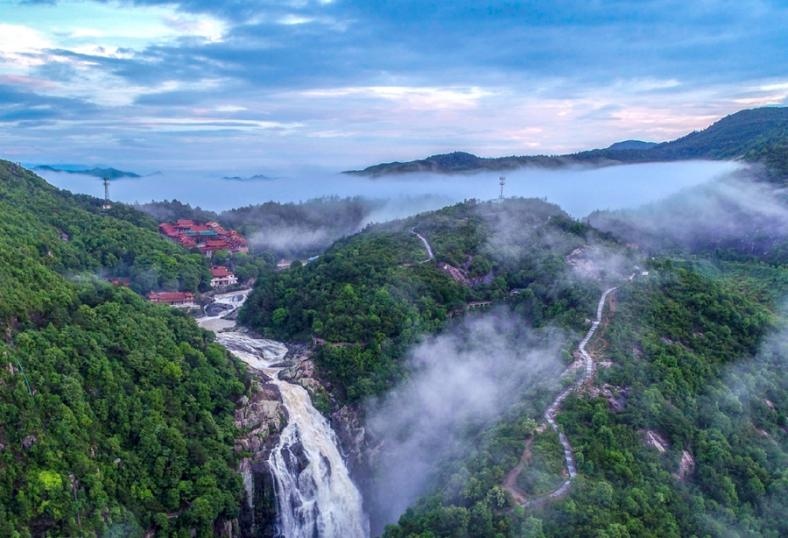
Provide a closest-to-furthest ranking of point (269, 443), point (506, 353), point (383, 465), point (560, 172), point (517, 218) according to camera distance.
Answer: point (269, 443)
point (383, 465)
point (506, 353)
point (517, 218)
point (560, 172)

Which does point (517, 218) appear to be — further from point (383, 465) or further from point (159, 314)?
point (159, 314)

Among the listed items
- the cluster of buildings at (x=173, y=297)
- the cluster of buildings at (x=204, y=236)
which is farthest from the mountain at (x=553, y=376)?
the cluster of buildings at (x=204, y=236)

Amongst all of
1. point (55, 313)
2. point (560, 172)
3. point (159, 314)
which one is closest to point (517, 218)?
point (159, 314)

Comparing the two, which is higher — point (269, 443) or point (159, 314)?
point (159, 314)

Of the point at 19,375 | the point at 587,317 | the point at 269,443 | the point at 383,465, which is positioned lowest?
the point at 383,465

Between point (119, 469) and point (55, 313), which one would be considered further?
point (55, 313)

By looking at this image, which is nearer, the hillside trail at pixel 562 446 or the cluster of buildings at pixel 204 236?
the hillside trail at pixel 562 446

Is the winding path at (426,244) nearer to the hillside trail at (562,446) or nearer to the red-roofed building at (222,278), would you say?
the hillside trail at (562,446)
